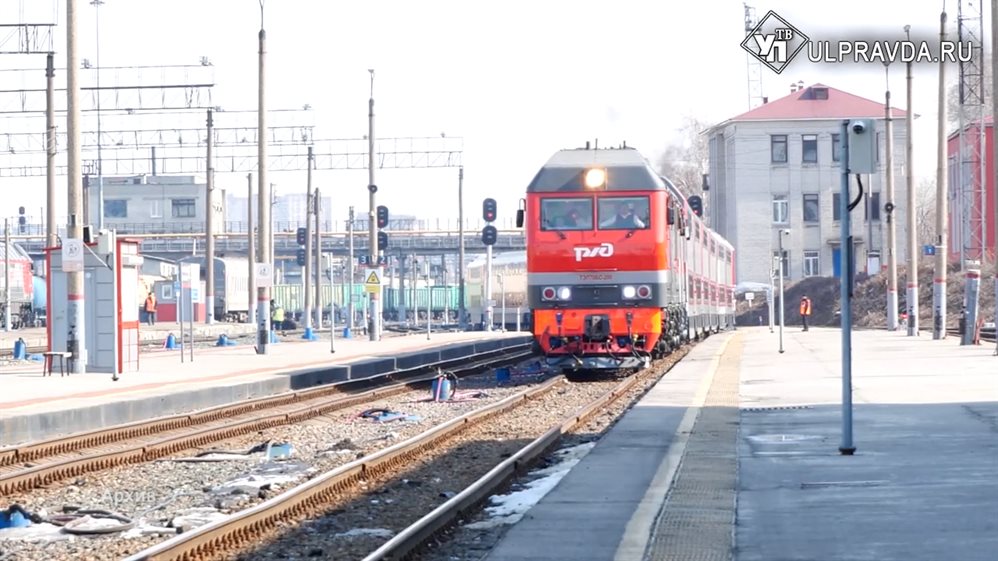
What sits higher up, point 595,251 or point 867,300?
point 595,251

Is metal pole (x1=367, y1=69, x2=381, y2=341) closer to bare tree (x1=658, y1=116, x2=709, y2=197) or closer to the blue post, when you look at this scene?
the blue post

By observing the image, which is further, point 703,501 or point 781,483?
point 781,483

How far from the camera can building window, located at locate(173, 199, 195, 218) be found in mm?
115688

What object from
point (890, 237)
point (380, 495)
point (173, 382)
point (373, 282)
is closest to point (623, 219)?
point (173, 382)

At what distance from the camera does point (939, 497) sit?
11.2 m

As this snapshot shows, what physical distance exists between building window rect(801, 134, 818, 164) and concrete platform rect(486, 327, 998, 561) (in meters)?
66.8

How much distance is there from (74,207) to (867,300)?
183ft

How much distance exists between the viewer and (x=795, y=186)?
88375mm

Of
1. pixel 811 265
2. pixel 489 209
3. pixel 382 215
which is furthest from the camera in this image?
pixel 811 265

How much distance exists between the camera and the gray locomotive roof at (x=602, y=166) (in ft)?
86.9

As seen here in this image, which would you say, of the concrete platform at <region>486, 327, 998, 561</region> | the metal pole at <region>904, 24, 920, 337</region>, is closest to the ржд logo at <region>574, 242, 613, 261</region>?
the concrete platform at <region>486, 327, 998, 561</region>

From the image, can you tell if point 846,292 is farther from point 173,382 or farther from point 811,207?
point 811,207

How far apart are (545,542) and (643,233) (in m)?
16.8

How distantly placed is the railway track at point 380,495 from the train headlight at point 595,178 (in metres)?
6.34
